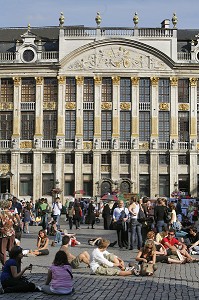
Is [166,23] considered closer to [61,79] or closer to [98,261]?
[61,79]

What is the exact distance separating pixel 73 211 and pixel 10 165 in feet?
82.0

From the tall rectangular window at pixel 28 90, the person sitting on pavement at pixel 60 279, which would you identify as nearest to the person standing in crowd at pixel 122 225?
the person sitting on pavement at pixel 60 279

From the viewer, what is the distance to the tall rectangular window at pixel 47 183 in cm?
5638

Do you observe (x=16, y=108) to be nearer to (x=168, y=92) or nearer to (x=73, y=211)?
(x=168, y=92)

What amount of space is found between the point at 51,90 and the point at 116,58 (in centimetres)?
644

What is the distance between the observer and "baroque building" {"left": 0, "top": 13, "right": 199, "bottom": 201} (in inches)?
2207

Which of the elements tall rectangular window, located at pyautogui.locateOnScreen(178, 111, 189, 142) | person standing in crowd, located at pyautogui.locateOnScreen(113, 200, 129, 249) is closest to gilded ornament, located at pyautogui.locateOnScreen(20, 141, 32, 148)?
tall rectangular window, located at pyautogui.locateOnScreen(178, 111, 189, 142)

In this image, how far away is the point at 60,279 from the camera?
1330 cm

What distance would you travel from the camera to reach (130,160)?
184 feet

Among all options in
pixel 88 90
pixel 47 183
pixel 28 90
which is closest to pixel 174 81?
pixel 88 90

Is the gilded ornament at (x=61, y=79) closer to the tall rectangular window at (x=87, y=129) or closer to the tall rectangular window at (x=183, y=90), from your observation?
the tall rectangular window at (x=87, y=129)

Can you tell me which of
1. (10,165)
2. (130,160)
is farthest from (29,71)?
(130,160)

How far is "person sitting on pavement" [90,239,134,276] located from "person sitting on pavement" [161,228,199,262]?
3072 millimetres

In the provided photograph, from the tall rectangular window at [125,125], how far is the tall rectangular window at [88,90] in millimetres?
3085
